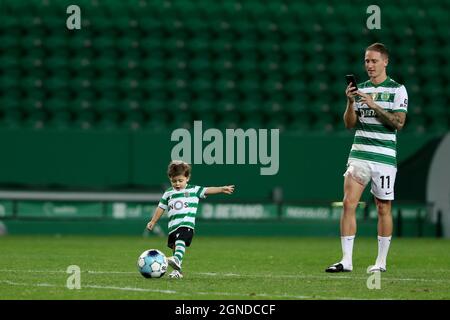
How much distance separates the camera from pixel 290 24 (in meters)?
19.6

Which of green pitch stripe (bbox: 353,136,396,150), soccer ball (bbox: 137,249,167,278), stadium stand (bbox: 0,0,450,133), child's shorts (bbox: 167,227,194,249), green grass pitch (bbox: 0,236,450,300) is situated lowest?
green grass pitch (bbox: 0,236,450,300)

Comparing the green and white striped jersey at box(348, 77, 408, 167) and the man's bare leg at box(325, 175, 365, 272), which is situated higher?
the green and white striped jersey at box(348, 77, 408, 167)

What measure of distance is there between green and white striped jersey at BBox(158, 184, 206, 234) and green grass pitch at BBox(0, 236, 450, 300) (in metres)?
0.44

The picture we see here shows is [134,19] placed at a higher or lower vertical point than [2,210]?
higher

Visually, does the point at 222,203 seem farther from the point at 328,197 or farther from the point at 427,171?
the point at 427,171

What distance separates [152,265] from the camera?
7941mm

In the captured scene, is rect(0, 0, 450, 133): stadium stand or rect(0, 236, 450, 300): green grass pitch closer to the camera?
rect(0, 236, 450, 300): green grass pitch

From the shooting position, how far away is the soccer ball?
7.95 metres

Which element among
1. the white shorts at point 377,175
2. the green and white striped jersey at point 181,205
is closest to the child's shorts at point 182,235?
the green and white striped jersey at point 181,205

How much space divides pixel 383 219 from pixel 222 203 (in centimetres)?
755

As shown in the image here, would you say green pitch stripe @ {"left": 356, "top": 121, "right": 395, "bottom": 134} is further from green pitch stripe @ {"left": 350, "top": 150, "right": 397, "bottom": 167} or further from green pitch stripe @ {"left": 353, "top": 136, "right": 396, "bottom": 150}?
green pitch stripe @ {"left": 350, "top": 150, "right": 397, "bottom": 167}

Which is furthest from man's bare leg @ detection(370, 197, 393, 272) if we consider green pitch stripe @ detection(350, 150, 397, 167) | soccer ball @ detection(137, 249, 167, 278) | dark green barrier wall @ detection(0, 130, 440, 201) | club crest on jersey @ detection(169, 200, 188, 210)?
dark green barrier wall @ detection(0, 130, 440, 201)
